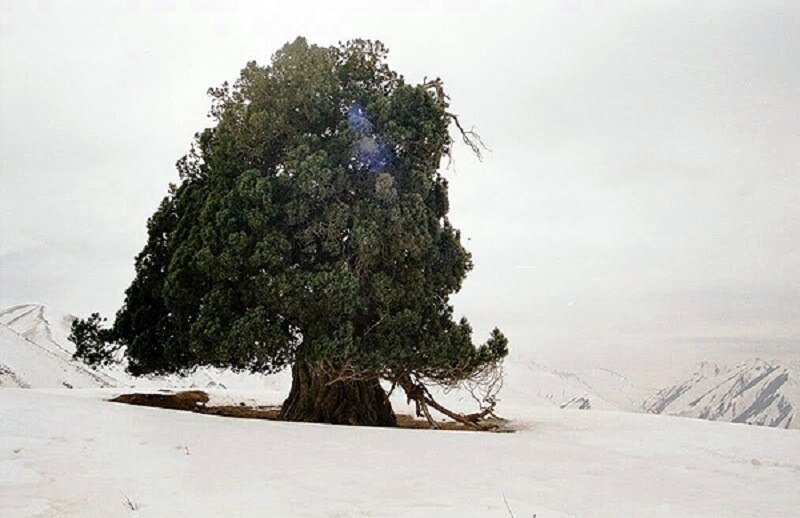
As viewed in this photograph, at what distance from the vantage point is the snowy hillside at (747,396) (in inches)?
2229

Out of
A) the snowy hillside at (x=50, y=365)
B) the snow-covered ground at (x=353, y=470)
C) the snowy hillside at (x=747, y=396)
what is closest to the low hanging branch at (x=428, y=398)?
the snow-covered ground at (x=353, y=470)

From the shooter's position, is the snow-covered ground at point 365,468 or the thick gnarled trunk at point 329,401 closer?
the snow-covered ground at point 365,468

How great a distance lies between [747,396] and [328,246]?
211 feet

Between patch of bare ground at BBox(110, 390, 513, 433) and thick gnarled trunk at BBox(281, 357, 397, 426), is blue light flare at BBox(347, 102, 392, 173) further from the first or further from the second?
patch of bare ground at BBox(110, 390, 513, 433)

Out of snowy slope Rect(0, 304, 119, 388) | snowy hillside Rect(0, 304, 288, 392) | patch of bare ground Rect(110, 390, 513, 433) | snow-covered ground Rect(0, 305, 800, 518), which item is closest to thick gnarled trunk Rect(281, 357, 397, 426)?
patch of bare ground Rect(110, 390, 513, 433)

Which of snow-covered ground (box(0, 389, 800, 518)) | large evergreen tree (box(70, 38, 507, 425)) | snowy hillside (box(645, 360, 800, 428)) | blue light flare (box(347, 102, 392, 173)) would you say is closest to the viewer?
snow-covered ground (box(0, 389, 800, 518))

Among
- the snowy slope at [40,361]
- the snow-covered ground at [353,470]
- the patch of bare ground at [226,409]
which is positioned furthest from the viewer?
the snowy slope at [40,361]

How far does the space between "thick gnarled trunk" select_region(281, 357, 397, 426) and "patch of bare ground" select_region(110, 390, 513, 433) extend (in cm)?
46

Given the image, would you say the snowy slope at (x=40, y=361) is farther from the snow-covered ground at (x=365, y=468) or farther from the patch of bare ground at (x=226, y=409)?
the snow-covered ground at (x=365, y=468)

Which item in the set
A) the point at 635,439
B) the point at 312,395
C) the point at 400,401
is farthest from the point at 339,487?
the point at 400,401

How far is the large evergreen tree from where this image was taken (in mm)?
10133

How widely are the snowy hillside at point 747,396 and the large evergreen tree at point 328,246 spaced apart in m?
44.6

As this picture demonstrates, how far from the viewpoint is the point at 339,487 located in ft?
14.7

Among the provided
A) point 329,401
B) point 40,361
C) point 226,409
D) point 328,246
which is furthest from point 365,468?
point 40,361
